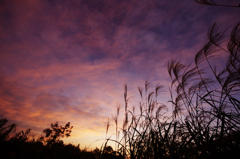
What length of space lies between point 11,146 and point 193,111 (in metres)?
4.29

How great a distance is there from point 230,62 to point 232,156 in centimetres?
161

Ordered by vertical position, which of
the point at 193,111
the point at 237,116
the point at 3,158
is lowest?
the point at 3,158

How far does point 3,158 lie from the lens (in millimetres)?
2277

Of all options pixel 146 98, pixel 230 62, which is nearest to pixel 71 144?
pixel 146 98

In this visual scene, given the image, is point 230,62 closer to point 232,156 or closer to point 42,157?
point 232,156

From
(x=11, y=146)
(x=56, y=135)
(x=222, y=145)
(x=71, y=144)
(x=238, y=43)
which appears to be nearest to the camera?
(x=222, y=145)

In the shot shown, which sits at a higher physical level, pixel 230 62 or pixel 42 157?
pixel 230 62

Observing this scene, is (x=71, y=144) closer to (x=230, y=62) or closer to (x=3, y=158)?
(x=3, y=158)

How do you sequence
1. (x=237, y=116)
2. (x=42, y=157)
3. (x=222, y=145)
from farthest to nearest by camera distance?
(x=42, y=157)
(x=237, y=116)
(x=222, y=145)

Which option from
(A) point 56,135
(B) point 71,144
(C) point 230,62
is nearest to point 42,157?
(B) point 71,144

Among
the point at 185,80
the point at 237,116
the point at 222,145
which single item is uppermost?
the point at 185,80

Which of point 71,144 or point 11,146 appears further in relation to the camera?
point 71,144

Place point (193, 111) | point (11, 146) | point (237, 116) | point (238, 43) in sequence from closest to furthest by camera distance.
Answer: point (238, 43) < point (237, 116) < point (11, 146) < point (193, 111)

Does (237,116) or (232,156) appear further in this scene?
(237,116)
